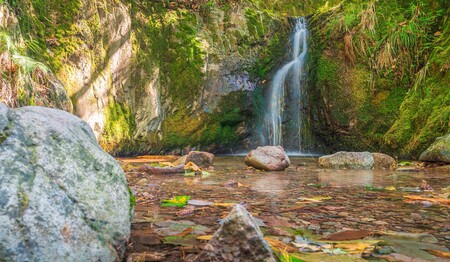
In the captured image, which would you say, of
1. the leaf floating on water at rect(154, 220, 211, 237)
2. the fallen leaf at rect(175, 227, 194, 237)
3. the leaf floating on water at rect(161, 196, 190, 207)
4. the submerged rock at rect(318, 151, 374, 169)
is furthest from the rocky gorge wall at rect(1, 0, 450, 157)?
the fallen leaf at rect(175, 227, 194, 237)

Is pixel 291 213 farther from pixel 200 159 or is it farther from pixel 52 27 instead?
pixel 52 27

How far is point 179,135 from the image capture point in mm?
8039

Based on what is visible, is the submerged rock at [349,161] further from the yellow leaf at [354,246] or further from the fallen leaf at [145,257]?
the fallen leaf at [145,257]

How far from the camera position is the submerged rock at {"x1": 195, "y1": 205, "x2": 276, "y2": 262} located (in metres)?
1.15

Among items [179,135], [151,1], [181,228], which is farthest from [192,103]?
[181,228]

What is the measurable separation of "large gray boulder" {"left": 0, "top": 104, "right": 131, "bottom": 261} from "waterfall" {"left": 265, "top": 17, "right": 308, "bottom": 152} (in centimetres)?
771

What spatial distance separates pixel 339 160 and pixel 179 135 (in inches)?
153

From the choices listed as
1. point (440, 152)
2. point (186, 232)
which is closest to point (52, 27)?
point (186, 232)

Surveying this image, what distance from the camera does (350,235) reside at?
5.31 ft

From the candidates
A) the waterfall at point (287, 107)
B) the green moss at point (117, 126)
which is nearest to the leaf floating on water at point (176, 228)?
the green moss at point (117, 126)

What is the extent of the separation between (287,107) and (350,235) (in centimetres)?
757

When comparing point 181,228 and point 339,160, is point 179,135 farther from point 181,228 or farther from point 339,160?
point 181,228

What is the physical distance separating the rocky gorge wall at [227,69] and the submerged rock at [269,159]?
282 centimetres

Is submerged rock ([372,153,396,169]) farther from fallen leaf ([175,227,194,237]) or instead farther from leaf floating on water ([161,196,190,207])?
fallen leaf ([175,227,194,237])
